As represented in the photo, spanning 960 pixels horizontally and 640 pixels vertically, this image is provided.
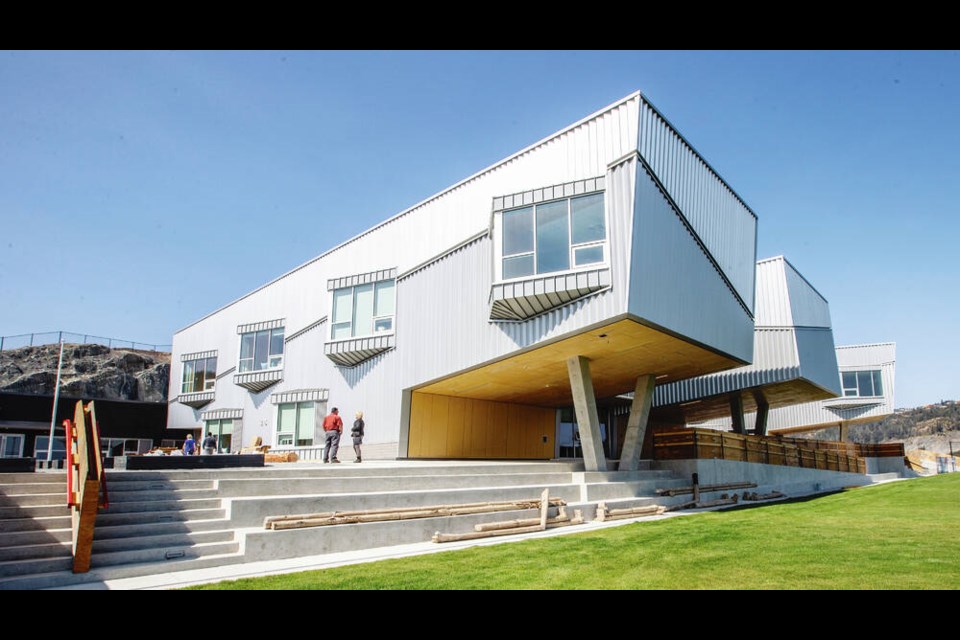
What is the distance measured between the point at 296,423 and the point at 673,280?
16370mm

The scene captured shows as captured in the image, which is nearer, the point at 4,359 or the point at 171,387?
the point at 171,387

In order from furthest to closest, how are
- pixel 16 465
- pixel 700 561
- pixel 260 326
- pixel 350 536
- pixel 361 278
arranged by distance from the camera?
pixel 260 326
pixel 361 278
pixel 16 465
pixel 350 536
pixel 700 561

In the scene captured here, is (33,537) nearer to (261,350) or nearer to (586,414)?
(586,414)

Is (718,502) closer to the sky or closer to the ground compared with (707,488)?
closer to the ground

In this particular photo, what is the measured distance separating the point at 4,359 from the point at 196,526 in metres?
49.8

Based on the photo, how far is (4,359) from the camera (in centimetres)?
5000

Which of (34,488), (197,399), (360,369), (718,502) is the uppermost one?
(360,369)

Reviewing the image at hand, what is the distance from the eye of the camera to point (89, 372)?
182 ft

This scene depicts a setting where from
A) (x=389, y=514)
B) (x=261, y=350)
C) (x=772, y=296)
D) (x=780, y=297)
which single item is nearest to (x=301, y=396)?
(x=261, y=350)

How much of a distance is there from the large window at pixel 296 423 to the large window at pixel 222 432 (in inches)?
159
